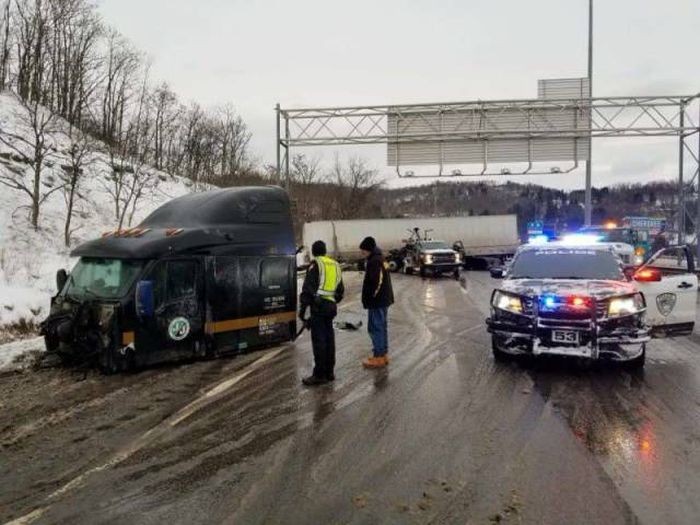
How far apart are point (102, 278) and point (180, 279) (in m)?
1.02

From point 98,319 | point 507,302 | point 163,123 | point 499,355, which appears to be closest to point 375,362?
point 499,355

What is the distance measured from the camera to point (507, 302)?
8297mm

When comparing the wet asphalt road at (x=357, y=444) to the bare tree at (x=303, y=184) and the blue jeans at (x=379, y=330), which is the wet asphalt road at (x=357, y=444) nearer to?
the blue jeans at (x=379, y=330)

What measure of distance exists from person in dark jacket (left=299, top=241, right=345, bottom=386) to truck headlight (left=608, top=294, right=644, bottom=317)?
3362 mm

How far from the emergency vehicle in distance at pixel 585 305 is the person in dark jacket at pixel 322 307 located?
7.38 feet

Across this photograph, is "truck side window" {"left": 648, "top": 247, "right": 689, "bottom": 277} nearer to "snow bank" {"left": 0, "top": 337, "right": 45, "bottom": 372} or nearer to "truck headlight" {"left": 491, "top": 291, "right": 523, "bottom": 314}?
"truck headlight" {"left": 491, "top": 291, "right": 523, "bottom": 314}

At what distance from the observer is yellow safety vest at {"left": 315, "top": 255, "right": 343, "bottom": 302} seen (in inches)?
311

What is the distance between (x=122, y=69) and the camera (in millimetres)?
43719

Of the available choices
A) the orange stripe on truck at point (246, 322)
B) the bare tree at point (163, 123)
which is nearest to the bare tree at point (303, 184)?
the bare tree at point (163, 123)

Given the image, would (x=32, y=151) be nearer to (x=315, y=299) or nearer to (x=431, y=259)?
(x=431, y=259)

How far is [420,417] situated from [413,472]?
4.72ft

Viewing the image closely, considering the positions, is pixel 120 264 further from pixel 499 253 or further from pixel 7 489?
pixel 499 253

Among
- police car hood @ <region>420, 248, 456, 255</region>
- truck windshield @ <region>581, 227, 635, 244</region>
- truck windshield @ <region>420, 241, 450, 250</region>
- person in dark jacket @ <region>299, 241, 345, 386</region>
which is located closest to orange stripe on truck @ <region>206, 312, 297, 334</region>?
person in dark jacket @ <region>299, 241, 345, 386</region>

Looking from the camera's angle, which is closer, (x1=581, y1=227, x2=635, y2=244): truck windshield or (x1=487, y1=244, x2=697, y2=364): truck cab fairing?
(x1=487, y1=244, x2=697, y2=364): truck cab fairing
